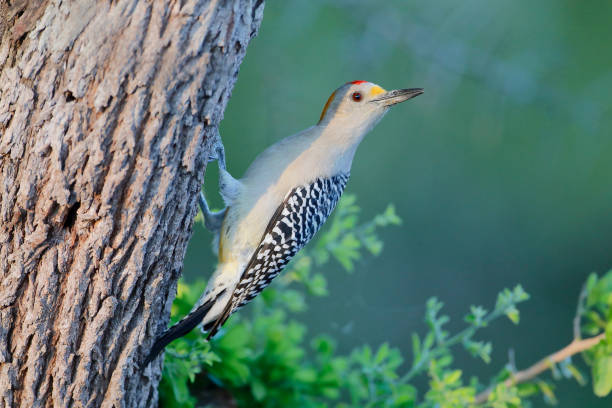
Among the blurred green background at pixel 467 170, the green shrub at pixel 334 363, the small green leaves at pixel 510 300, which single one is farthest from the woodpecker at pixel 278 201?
the blurred green background at pixel 467 170

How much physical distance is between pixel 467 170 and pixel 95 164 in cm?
415

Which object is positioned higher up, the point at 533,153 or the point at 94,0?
the point at 533,153

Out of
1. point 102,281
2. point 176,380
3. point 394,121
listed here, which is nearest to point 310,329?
point 394,121

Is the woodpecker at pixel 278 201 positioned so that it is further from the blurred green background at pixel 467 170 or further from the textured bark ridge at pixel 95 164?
the blurred green background at pixel 467 170

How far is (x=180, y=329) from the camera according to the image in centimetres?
157

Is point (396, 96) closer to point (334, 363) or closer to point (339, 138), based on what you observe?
point (339, 138)

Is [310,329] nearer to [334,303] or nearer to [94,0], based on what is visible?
[334,303]

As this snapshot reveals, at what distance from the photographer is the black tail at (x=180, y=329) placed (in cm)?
145

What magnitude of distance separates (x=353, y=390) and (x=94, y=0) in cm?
155

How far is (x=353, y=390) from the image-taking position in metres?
2.15

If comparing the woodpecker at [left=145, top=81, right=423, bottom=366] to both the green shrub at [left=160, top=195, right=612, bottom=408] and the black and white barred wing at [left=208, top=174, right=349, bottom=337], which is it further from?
the green shrub at [left=160, top=195, right=612, bottom=408]

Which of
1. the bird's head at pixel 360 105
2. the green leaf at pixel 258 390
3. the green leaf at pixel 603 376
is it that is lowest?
the green leaf at pixel 603 376

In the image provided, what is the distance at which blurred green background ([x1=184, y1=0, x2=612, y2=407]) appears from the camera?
13.1ft

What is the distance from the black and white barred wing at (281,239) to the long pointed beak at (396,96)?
341mm
